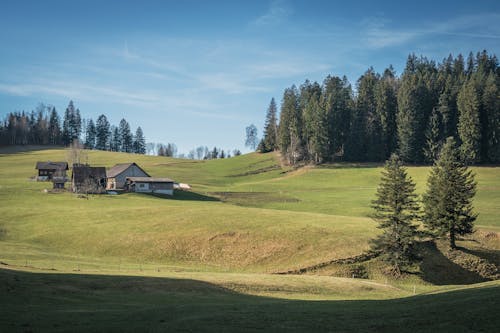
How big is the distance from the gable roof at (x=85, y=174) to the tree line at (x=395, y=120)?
6151cm

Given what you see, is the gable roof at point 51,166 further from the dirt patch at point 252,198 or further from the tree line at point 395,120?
the tree line at point 395,120

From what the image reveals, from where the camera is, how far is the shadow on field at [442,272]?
47.3 metres

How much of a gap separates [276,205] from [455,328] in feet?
217

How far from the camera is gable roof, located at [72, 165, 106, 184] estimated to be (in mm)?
94688

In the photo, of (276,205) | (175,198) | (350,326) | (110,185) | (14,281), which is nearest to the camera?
(350,326)

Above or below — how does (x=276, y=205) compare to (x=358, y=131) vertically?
below

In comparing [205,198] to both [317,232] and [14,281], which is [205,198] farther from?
[14,281]

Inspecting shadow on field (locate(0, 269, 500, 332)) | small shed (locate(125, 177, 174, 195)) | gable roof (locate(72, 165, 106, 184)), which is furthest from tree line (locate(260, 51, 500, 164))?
shadow on field (locate(0, 269, 500, 332))

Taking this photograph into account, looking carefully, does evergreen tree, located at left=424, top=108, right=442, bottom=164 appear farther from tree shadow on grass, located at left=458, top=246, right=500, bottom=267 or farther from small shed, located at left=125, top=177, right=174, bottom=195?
tree shadow on grass, located at left=458, top=246, right=500, bottom=267

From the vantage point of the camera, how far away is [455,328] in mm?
17641

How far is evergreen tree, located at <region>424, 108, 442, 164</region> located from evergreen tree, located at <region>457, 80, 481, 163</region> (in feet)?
19.2

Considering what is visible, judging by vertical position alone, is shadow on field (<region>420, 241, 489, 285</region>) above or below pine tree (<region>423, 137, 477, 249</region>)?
below

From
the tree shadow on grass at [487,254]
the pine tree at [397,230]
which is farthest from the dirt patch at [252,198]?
the tree shadow on grass at [487,254]

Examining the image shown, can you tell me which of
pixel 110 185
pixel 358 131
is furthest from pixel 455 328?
pixel 358 131
